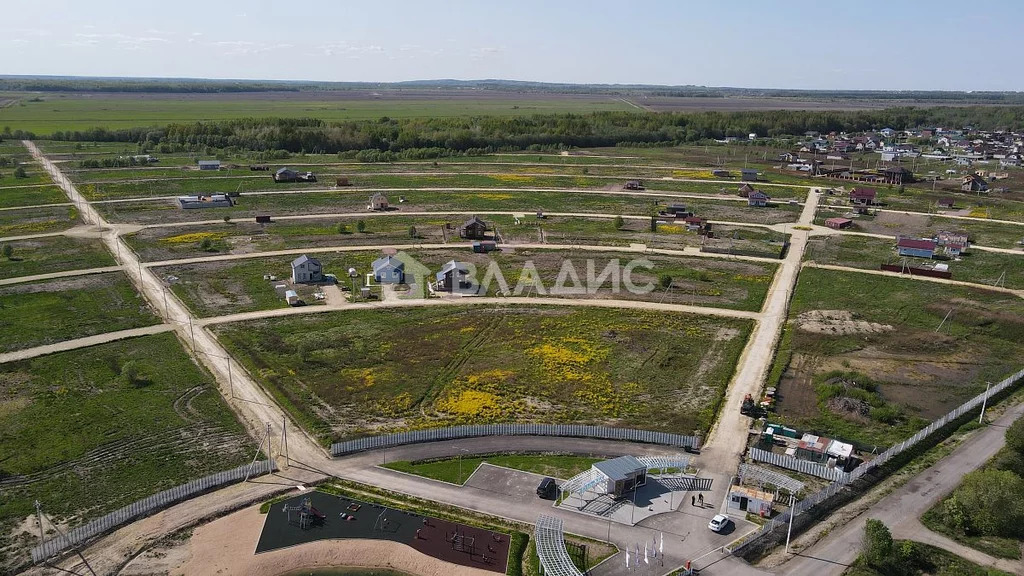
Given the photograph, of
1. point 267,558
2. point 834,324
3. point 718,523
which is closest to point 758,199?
point 834,324

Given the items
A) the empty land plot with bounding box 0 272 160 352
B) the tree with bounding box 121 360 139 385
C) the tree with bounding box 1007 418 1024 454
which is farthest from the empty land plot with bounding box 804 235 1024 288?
the empty land plot with bounding box 0 272 160 352

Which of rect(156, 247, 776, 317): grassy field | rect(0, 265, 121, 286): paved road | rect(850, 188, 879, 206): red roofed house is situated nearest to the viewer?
rect(156, 247, 776, 317): grassy field

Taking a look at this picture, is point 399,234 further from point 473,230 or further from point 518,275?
point 518,275

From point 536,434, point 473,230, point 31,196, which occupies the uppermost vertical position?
point 31,196

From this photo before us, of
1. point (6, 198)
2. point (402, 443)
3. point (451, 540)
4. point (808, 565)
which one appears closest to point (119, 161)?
point (6, 198)

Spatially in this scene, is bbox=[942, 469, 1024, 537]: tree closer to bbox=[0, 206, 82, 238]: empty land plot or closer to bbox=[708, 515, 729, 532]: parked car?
bbox=[708, 515, 729, 532]: parked car

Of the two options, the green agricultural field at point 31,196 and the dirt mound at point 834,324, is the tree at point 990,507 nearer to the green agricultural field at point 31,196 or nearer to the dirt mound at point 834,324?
the dirt mound at point 834,324
